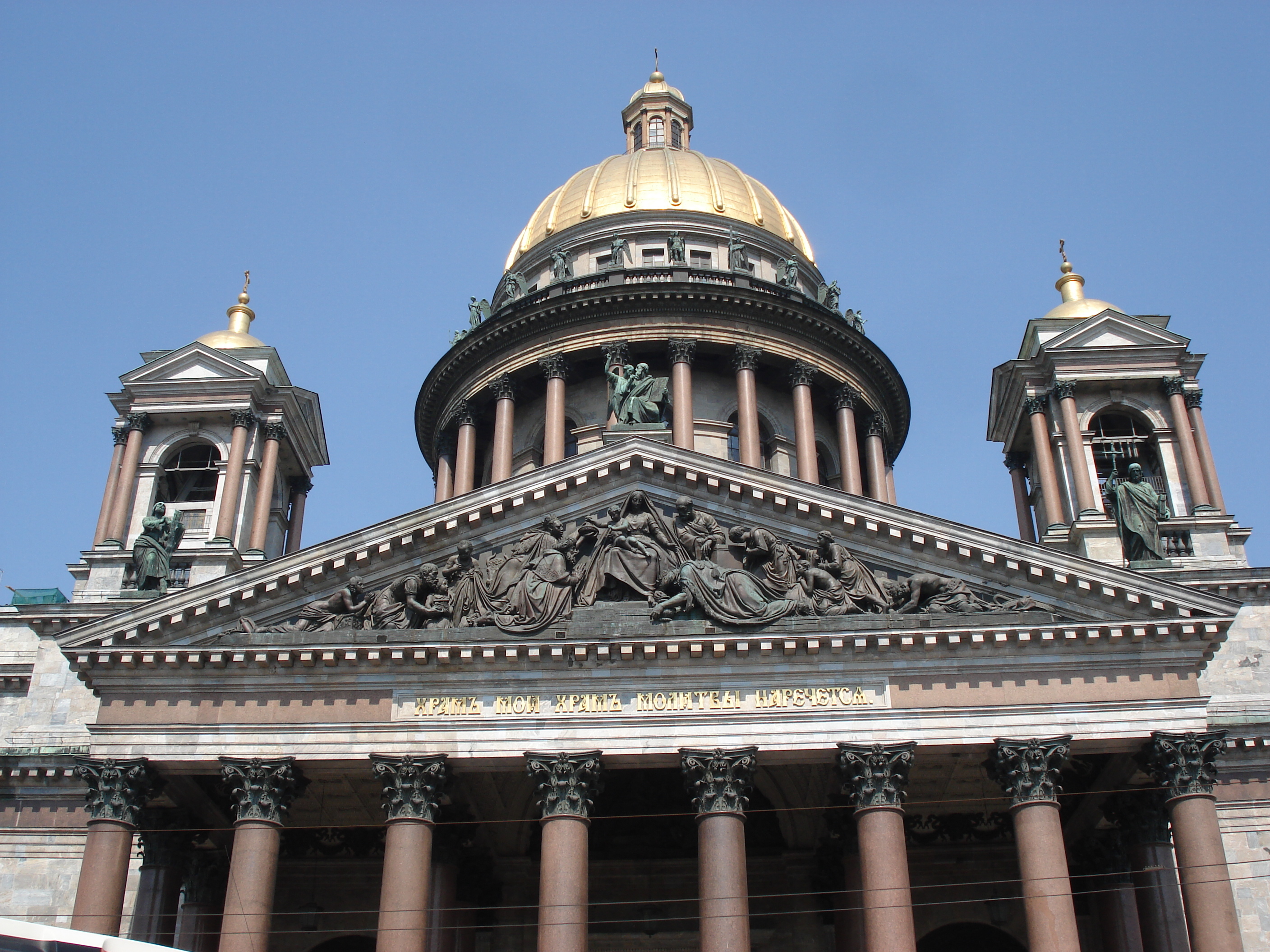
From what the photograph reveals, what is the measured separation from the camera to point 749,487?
26766 millimetres

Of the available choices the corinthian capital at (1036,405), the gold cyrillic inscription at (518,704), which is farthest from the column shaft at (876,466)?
the gold cyrillic inscription at (518,704)

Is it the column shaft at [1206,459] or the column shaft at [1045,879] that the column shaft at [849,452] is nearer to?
the column shaft at [1206,459]

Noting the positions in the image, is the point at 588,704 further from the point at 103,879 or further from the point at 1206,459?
the point at 1206,459

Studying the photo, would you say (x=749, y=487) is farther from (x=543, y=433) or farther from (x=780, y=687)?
(x=543, y=433)

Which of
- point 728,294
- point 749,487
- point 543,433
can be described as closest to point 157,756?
point 749,487

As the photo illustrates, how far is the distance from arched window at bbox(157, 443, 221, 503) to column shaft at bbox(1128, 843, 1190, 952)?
Answer: 2524 cm

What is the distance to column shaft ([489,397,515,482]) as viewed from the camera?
4431cm

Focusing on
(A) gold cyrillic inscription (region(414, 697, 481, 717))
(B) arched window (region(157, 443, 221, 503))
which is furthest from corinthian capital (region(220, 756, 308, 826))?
(B) arched window (region(157, 443, 221, 503))

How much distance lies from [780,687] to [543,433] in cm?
2255

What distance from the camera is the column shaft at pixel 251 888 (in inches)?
909

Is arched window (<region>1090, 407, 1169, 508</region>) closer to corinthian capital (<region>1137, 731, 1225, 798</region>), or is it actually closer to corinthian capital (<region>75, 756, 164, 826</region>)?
corinthian capital (<region>1137, 731, 1225, 798</region>)

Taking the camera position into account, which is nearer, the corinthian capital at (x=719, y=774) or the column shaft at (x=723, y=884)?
the column shaft at (x=723, y=884)

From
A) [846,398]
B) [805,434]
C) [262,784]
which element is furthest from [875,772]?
[846,398]

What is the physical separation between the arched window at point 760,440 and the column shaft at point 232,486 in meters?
15.2
